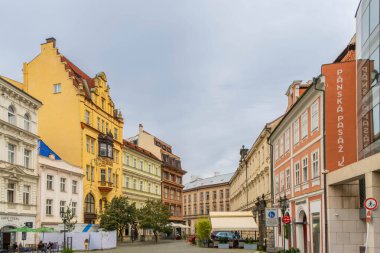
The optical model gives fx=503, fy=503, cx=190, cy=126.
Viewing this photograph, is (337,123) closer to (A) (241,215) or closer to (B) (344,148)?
(B) (344,148)

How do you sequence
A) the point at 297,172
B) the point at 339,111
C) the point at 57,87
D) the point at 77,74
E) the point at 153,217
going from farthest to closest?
the point at 153,217 → the point at 77,74 → the point at 57,87 → the point at 297,172 → the point at 339,111

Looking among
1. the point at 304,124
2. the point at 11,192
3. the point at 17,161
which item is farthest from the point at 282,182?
the point at 11,192

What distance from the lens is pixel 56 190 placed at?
171 feet

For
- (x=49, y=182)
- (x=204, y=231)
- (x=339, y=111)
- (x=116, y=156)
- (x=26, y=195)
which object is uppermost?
(x=339, y=111)

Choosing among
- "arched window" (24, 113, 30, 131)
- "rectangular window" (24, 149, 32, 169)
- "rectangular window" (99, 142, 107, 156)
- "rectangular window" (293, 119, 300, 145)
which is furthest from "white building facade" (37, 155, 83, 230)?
"rectangular window" (293, 119, 300, 145)

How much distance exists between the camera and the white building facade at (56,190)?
4925 centimetres

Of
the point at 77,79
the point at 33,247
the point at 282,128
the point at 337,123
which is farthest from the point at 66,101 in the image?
the point at 337,123

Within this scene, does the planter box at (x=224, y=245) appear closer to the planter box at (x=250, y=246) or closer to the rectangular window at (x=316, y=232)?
the planter box at (x=250, y=246)

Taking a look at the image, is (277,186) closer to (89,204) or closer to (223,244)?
(223,244)

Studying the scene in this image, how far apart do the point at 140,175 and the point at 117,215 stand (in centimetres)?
2235

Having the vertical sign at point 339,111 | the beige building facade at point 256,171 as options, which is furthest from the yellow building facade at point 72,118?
the vertical sign at point 339,111

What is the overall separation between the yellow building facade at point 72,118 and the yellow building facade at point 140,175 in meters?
8.92

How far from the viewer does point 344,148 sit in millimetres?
26469

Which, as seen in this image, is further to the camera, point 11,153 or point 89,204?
point 89,204
